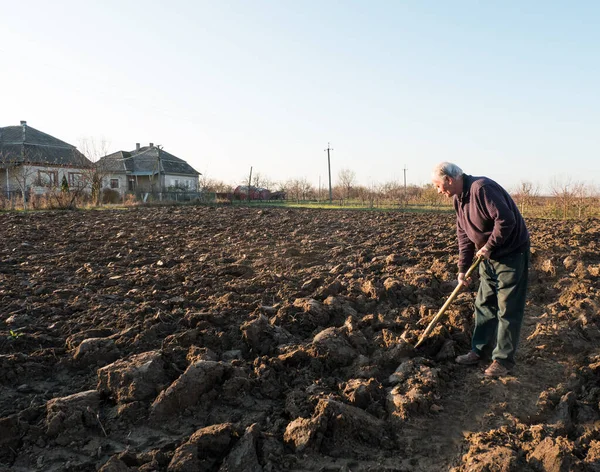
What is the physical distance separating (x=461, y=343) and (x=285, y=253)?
4323 millimetres

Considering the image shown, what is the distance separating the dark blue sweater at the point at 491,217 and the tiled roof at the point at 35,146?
32466 millimetres

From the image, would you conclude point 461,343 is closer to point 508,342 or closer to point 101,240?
point 508,342

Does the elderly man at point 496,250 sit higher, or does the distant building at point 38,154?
the distant building at point 38,154

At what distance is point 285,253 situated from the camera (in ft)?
28.1

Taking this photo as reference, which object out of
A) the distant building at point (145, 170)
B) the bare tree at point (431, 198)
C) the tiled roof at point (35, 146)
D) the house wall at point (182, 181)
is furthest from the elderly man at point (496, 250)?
the house wall at point (182, 181)

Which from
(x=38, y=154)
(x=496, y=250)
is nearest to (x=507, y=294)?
(x=496, y=250)

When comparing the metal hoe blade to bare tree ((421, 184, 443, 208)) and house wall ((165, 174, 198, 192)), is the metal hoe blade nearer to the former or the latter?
bare tree ((421, 184, 443, 208))

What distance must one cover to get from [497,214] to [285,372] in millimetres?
2142

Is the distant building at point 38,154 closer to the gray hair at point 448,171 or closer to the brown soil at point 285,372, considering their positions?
the brown soil at point 285,372

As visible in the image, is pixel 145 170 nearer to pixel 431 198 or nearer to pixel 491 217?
pixel 431 198

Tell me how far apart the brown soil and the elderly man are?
0.26m

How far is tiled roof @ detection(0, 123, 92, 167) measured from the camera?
33.8 metres

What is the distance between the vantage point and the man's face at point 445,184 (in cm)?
407

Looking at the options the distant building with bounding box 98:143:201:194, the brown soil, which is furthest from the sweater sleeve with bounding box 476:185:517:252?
the distant building with bounding box 98:143:201:194
